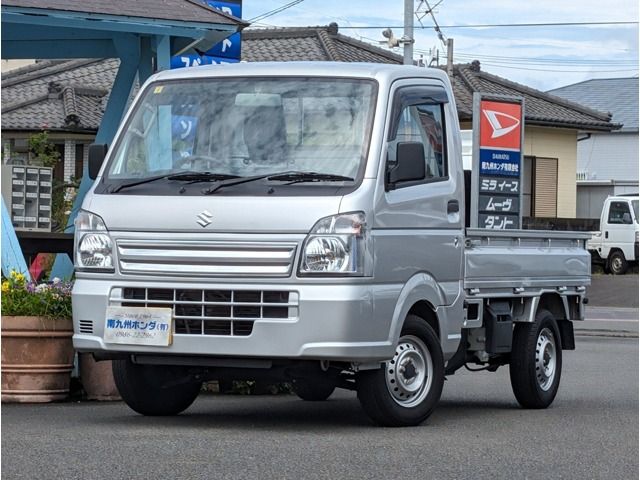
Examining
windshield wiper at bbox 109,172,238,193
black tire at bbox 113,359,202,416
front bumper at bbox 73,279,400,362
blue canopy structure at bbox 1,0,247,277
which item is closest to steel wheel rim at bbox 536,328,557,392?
front bumper at bbox 73,279,400,362

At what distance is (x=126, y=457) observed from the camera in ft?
25.1

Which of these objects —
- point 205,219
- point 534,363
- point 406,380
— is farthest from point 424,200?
point 534,363

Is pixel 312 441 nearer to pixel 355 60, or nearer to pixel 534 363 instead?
pixel 534 363

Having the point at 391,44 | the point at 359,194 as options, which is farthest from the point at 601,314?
the point at 359,194

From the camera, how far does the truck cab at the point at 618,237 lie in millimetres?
39750

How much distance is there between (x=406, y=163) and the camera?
9.30 m

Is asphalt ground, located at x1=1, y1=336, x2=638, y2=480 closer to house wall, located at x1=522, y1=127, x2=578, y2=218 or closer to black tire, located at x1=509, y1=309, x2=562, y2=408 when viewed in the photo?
black tire, located at x1=509, y1=309, x2=562, y2=408

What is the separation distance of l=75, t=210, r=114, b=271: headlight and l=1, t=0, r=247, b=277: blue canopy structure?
282cm

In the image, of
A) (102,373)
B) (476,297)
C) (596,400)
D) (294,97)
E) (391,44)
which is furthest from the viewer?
(391,44)

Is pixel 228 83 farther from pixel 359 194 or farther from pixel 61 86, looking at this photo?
pixel 61 86

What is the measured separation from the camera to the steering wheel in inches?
373

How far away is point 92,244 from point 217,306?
101cm

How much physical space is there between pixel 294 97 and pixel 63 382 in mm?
3096

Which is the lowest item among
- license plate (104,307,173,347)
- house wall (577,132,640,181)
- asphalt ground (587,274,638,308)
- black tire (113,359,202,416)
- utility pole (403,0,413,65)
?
asphalt ground (587,274,638,308)
